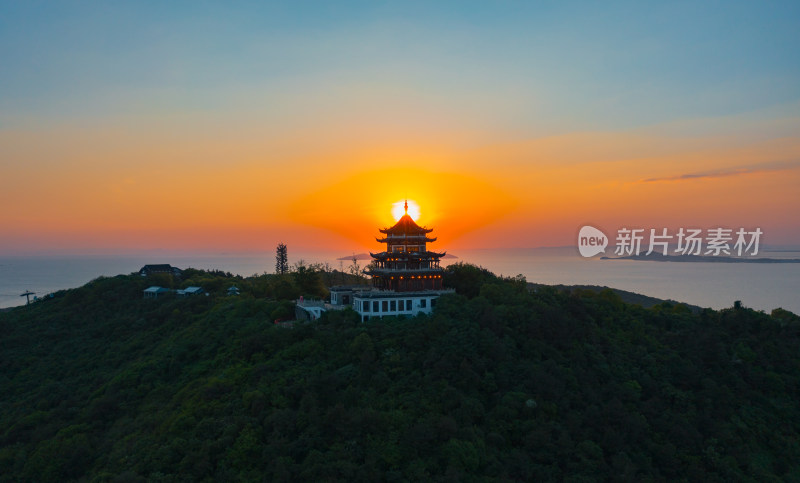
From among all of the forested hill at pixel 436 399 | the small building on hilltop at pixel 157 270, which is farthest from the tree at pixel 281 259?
the forested hill at pixel 436 399

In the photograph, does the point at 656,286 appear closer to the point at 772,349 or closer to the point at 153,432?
the point at 772,349

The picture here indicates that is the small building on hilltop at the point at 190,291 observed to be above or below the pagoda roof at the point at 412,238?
below

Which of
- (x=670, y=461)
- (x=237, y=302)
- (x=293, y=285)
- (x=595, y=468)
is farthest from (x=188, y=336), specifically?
(x=670, y=461)

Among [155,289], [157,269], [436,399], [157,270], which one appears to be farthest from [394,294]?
[157,269]

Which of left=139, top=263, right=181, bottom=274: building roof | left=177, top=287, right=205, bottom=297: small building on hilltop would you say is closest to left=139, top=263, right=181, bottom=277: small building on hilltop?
left=139, top=263, right=181, bottom=274: building roof

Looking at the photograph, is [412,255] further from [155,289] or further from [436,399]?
[155,289]

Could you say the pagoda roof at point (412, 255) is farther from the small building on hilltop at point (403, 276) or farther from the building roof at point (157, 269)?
the building roof at point (157, 269)

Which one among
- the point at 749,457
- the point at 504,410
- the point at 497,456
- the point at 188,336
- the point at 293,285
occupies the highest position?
the point at 293,285

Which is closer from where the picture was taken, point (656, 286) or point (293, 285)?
point (293, 285)
